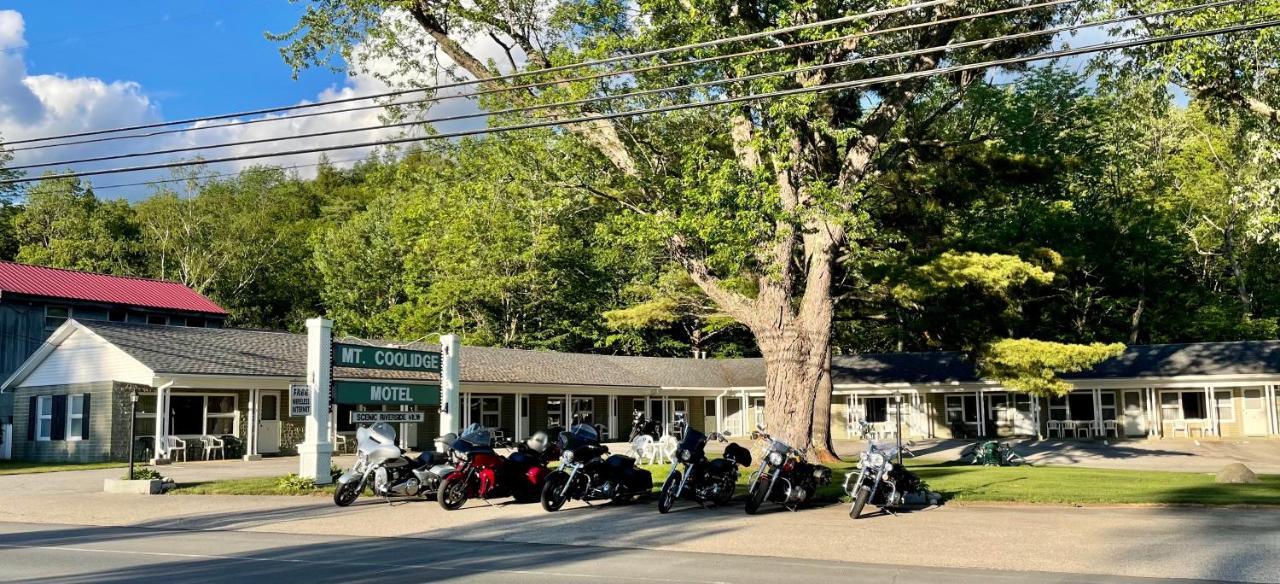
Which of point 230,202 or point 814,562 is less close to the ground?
point 230,202

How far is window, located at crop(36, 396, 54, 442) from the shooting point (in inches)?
1169

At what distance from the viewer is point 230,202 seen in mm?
68500

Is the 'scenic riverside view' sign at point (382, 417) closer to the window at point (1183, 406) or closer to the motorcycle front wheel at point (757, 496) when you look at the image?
the motorcycle front wheel at point (757, 496)

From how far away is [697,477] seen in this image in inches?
595

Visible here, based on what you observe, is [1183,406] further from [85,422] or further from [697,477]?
[85,422]

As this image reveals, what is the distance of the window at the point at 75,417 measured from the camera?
2895 centimetres

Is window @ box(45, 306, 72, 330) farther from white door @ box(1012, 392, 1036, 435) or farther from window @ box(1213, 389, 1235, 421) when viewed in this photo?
window @ box(1213, 389, 1235, 421)

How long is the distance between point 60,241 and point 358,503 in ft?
154

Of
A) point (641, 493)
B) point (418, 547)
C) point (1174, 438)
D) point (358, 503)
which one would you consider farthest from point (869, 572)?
point (1174, 438)

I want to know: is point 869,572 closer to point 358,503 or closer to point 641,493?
point 641,493

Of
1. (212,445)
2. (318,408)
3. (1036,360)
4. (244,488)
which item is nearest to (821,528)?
(318,408)

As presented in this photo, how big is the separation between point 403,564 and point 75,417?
23.3 metres

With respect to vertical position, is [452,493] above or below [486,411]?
below

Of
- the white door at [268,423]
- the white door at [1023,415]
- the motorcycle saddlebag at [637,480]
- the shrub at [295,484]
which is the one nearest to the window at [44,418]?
the white door at [268,423]
